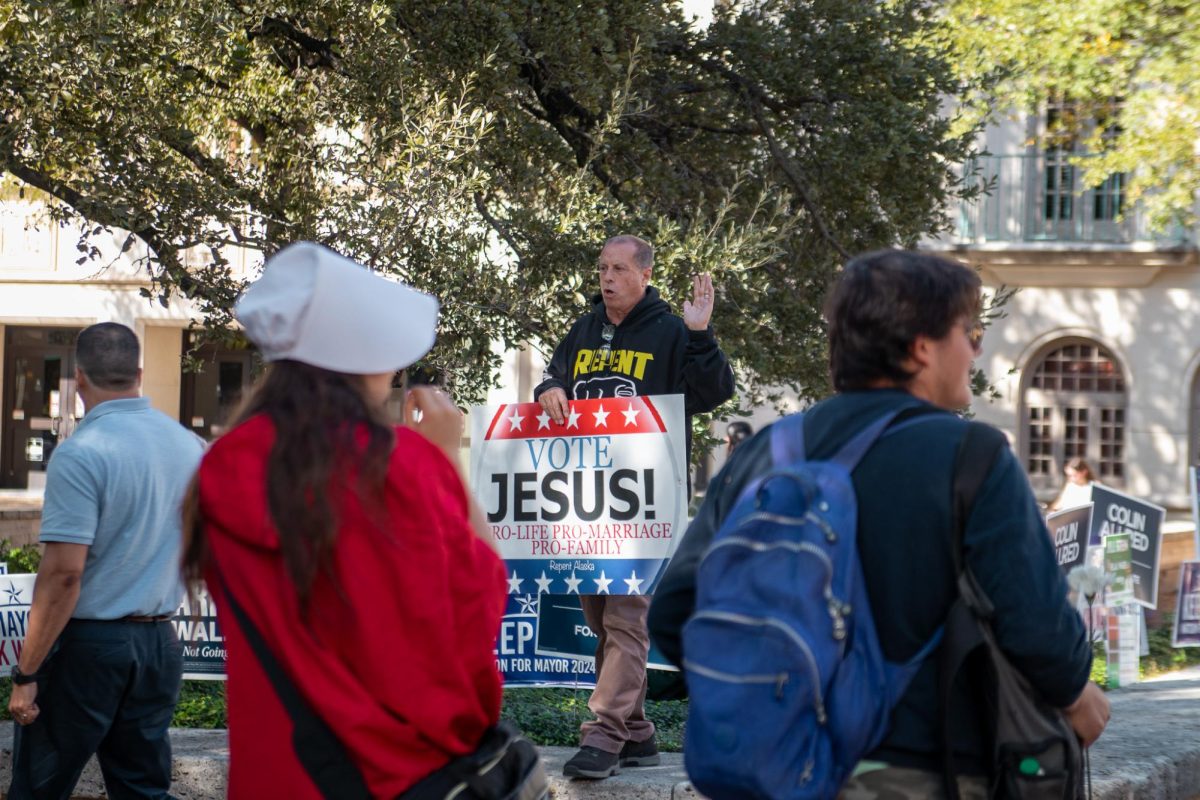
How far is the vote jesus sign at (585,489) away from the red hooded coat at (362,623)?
3467 millimetres

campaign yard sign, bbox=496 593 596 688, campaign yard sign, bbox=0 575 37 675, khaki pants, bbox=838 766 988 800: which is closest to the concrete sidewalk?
campaign yard sign, bbox=0 575 37 675

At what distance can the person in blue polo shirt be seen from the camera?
4.02 meters

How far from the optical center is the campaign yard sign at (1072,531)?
12.3m

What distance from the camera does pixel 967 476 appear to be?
2.32 metres

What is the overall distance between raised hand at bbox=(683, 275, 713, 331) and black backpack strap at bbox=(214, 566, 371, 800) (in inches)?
124

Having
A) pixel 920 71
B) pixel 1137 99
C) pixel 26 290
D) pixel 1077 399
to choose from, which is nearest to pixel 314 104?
pixel 920 71

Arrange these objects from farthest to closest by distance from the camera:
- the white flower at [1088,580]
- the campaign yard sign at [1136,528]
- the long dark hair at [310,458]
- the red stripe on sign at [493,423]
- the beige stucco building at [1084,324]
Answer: the beige stucco building at [1084,324] < the campaign yard sign at [1136,528] < the white flower at [1088,580] < the red stripe on sign at [493,423] < the long dark hair at [310,458]

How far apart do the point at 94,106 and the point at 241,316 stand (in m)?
7.04

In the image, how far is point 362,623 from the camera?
2123mm

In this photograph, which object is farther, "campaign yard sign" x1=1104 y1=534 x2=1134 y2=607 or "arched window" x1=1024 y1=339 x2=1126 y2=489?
"arched window" x1=1024 y1=339 x2=1126 y2=489

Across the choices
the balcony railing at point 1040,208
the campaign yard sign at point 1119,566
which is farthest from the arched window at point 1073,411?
the campaign yard sign at point 1119,566

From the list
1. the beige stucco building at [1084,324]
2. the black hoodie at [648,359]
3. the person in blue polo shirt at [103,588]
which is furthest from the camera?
the beige stucco building at [1084,324]

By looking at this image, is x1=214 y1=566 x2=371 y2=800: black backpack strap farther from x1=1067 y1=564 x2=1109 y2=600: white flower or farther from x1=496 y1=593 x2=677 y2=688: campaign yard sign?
x1=1067 y1=564 x2=1109 y2=600: white flower

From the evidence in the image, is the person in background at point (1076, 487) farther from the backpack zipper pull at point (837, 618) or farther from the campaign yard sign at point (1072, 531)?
the backpack zipper pull at point (837, 618)
